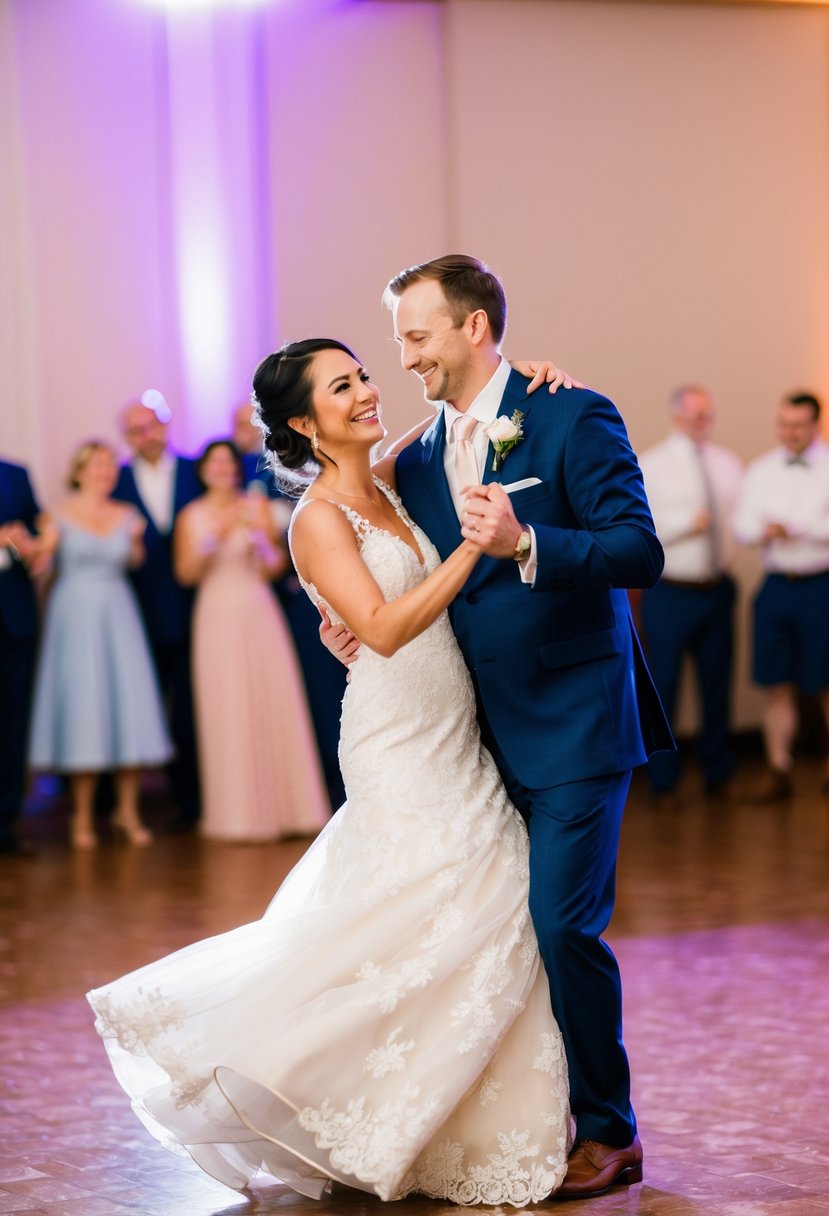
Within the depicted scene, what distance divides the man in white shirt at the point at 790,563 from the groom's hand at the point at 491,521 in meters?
5.30

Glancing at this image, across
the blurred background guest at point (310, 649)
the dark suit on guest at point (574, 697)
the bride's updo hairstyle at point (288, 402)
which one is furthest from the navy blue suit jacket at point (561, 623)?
the blurred background guest at point (310, 649)

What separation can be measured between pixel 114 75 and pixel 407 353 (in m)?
5.95

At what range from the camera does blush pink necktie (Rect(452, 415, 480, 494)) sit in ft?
10.2

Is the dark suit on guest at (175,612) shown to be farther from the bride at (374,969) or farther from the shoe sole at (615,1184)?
the shoe sole at (615,1184)

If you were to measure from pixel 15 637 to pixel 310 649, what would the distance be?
1226 mm

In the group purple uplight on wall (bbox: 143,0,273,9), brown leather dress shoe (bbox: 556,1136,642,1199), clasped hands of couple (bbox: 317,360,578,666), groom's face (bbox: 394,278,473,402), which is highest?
purple uplight on wall (bbox: 143,0,273,9)

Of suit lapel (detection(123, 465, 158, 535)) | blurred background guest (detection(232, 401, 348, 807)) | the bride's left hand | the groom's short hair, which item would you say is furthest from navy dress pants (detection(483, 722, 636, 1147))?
suit lapel (detection(123, 465, 158, 535))

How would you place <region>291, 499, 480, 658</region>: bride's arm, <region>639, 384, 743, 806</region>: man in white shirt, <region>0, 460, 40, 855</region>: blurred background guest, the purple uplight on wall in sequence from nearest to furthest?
<region>291, 499, 480, 658</region>: bride's arm < <region>0, 460, 40, 855</region>: blurred background guest < <region>639, 384, 743, 806</region>: man in white shirt < the purple uplight on wall

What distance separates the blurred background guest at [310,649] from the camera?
286 inches

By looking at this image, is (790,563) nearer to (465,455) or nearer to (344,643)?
(344,643)

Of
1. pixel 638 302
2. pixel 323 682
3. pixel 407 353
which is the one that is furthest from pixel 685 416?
pixel 407 353

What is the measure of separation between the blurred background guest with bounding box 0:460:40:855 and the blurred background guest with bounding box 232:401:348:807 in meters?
0.99

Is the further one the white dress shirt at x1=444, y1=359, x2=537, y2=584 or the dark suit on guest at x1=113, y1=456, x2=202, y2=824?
the dark suit on guest at x1=113, y1=456, x2=202, y2=824

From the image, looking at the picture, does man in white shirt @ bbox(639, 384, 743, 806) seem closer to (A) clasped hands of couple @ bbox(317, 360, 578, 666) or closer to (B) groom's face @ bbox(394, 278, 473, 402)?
(B) groom's face @ bbox(394, 278, 473, 402)
